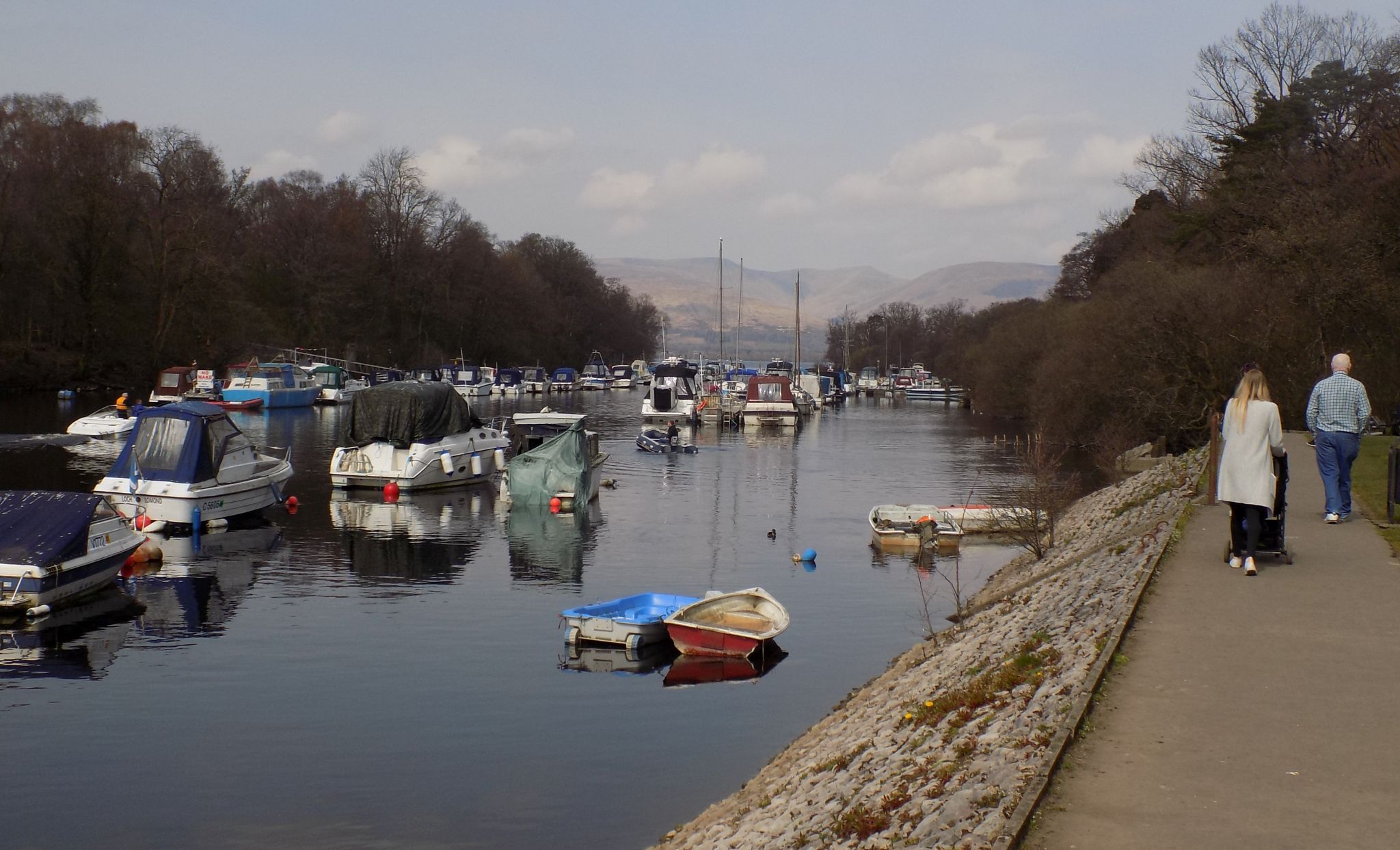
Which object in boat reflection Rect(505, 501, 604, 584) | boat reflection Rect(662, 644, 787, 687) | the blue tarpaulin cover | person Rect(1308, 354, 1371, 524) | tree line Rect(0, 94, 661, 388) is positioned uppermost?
tree line Rect(0, 94, 661, 388)

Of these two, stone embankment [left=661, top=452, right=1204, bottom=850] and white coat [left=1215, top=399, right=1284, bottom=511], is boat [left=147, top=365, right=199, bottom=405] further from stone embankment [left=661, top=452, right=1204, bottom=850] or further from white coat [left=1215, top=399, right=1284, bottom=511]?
white coat [left=1215, top=399, right=1284, bottom=511]

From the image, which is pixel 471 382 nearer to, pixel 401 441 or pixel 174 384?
pixel 174 384

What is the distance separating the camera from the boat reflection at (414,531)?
27312 mm

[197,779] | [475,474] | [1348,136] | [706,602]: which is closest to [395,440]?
[475,474]

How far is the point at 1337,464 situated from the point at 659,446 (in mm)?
41157

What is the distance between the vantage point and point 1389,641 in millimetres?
11234

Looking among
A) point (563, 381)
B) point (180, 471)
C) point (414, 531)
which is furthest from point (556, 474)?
point (563, 381)

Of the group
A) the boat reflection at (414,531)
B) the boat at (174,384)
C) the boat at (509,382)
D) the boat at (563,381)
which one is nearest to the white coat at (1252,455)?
the boat reflection at (414,531)

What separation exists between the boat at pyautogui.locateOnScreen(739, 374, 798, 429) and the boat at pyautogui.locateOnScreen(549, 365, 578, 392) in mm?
54723

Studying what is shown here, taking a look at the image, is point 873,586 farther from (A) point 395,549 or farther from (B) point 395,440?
(B) point 395,440

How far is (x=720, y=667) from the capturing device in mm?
18797

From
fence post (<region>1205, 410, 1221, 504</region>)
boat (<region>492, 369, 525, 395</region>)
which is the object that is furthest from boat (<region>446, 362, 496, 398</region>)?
fence post (<region>1205, 410, 1221, 504</region>)

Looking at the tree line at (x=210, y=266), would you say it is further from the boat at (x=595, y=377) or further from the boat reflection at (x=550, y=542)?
the boat reflection at (x=550, y=542)

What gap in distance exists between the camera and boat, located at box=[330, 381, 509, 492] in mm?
39312
